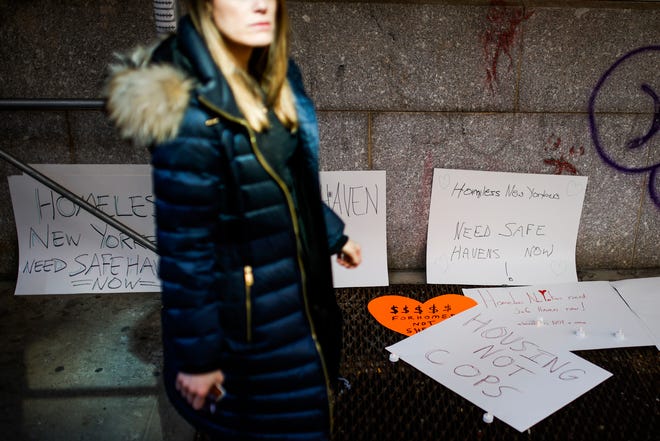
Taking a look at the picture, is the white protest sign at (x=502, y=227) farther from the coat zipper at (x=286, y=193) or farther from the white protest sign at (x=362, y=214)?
the coat zipper at (x=286, y=193)

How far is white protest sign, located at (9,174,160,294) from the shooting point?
3268mm

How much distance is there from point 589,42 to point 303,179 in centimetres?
233

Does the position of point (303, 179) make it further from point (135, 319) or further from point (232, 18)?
point (135, 319)

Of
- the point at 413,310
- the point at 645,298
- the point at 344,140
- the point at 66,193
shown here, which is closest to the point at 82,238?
the point at 66,193

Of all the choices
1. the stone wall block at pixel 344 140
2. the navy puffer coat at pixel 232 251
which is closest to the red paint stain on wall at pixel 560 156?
the stone wall block at pixel 344 140

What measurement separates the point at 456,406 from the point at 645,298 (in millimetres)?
1509

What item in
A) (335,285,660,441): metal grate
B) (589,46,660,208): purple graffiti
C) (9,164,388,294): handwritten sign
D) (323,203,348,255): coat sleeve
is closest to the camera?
(323,203,348,255): coat sleeve

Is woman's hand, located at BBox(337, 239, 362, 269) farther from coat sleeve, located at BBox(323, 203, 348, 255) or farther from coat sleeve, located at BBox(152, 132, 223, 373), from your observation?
coat sleeve, located at BBox(152, 132, 223, 373)

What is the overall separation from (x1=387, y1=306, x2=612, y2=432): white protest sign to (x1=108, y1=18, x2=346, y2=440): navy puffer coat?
1.04 m

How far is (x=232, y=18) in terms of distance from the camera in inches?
52.9

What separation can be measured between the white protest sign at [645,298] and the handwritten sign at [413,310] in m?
0.86

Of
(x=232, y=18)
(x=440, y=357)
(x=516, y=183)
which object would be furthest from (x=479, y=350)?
(x=232, y=18)

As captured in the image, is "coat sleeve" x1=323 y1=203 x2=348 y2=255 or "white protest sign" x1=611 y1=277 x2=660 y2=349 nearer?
"coat sleeve" x1=323 y1=203 x2=348 y2=255

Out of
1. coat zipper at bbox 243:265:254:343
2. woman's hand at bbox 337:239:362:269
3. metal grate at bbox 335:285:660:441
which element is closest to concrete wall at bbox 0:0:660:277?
metal grate at bbox 335:285:660:441
